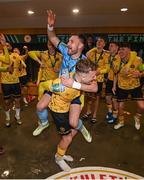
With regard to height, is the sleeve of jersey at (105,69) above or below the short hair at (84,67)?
below

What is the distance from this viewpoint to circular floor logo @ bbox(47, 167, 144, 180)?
341cm

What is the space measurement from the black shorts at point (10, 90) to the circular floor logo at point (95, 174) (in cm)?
214

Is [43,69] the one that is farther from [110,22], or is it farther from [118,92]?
[110,22]

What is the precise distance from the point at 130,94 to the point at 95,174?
6.41ft

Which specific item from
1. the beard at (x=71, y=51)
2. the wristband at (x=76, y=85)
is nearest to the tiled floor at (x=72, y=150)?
the wristband at (x=76, y=85)

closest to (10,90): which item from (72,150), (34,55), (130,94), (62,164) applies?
(34,55)

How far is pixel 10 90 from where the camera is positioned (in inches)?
196

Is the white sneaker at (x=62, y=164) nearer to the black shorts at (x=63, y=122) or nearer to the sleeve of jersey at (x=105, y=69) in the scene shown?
the black shorts at (x=63, y=122)

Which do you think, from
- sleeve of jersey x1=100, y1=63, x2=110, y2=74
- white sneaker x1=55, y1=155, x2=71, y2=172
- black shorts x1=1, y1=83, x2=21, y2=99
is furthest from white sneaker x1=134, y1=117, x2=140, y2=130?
black shorts x1=1, y1=83, x2=21, y2=99

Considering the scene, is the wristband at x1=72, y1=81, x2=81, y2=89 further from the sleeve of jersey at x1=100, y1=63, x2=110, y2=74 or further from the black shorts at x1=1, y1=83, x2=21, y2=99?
the black shorts at x1=1, y1=83, x2=21, y2=99

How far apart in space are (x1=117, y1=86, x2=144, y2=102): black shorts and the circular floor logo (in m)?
1.67

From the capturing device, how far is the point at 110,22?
7.64m

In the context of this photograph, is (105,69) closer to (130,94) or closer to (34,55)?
(130,94)

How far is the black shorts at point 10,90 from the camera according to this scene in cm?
491
